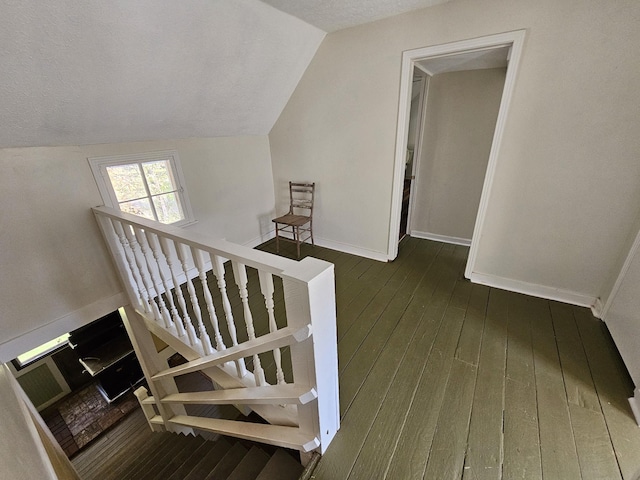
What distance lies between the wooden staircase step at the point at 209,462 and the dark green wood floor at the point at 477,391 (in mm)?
980

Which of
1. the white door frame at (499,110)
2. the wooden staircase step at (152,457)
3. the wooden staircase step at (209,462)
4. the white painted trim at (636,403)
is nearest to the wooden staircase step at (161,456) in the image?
the wooden staircase step at (152,457)

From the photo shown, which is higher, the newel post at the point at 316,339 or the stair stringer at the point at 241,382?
the newel post at the point at 316,339

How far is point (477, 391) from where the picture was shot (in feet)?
4.96

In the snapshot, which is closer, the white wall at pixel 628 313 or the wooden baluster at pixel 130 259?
the white wall at pixel 628 313

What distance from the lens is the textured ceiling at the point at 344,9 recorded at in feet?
6.24

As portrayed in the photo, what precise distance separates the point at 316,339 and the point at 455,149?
3001 millimetres

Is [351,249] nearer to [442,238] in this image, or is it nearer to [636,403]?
[442,238]

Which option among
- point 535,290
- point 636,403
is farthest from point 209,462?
point 535,290

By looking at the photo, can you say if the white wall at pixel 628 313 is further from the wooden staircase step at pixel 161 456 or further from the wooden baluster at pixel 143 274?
the wooden staircase step at pixel 161 456

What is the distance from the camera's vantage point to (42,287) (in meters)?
1.87

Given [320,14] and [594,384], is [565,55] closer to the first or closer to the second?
[320,14]

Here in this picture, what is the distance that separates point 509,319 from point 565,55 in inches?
73.3

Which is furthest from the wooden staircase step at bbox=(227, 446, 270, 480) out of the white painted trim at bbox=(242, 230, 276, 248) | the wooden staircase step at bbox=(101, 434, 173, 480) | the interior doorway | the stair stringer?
the interior doorway

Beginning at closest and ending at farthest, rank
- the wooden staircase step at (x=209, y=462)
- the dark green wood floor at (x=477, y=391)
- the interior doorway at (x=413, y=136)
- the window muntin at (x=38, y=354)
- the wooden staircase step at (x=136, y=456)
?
the dark green wood floor at (x=477, y=391) < the wooden staircase step at (x=209, y=462) < the wooden staircase step at (x=136, y=456) < the interior doorway at (x=413, y=136) < the window muntin at (x=38, y=354)
